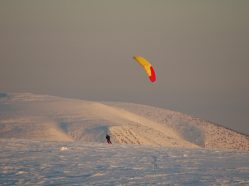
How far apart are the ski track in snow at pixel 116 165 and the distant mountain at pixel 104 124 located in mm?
18206

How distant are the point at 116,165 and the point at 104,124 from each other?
3282cm

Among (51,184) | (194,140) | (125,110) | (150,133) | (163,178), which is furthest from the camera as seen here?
(125,110)

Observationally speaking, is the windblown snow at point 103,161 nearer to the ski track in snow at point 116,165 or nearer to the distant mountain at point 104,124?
the ski track in snow at point 116,165

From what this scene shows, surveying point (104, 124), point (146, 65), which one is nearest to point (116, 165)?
point (146, 65)

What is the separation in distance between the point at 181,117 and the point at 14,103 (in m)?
21.0

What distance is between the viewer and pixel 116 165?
785 inches

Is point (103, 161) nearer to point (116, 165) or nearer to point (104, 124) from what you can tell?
point (116, 165)

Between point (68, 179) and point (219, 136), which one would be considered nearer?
point (68, 179)

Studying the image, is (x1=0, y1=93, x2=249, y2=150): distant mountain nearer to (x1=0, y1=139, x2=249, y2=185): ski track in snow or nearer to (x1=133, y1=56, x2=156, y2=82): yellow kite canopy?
(x1=133, y1=56, x2=156, y2=82): yellow kite canopy

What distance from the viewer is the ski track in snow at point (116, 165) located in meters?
17.1

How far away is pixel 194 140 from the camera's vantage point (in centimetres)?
6128

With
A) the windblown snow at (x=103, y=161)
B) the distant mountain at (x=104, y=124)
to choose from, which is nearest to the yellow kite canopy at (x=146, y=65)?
the windblown snow at (x=103, y=161)

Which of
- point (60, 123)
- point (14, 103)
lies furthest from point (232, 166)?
point (14, 103)

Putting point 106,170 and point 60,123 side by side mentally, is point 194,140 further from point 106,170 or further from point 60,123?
point 106,170
